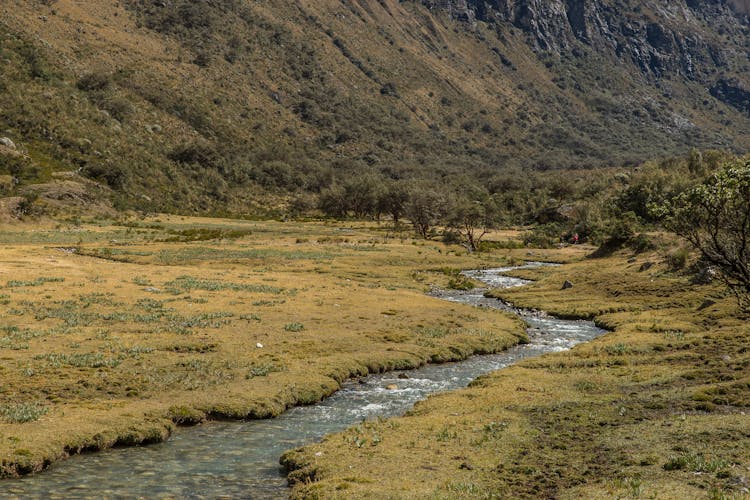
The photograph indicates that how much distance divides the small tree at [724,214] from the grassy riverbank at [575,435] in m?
5.38

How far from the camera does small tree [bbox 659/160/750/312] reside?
25.2 meters

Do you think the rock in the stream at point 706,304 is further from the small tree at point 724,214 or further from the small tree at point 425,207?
the small tree at point 425,207

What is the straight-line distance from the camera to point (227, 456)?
859 inches

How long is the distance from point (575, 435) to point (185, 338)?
2401 centimetres

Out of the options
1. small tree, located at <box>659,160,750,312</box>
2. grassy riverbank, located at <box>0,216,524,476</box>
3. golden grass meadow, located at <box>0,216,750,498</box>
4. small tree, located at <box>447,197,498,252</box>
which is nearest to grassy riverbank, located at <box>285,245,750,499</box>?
golden grass meadow, located at <box>0,216,750,498</box>

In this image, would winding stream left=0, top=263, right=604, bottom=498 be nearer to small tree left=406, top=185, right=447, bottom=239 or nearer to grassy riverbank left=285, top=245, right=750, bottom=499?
grassy riverbank left=285, top=245, right=750, bottom=499

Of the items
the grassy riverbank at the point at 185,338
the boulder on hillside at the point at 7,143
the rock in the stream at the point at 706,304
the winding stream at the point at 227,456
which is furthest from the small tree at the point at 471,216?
the boulder on hillside at the point at 7,143

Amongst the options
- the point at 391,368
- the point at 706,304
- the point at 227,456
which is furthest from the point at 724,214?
the point at 706,304

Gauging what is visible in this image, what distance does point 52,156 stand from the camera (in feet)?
509

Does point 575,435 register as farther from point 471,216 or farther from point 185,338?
point 471,216

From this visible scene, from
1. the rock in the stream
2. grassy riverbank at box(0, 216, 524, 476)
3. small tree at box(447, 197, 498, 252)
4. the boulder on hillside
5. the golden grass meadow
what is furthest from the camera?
the boulder on hillside

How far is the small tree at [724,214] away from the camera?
2519cm

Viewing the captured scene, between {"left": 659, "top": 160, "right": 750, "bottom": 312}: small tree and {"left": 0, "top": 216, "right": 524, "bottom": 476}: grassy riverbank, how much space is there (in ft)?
53.2

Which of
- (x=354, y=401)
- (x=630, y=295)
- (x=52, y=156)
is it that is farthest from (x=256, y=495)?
(x=52, y=156)
